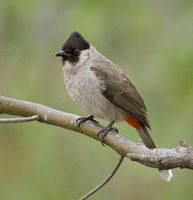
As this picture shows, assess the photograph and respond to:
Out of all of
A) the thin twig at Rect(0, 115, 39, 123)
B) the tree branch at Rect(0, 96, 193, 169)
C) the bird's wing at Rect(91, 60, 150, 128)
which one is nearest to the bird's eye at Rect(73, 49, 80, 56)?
the bird's wing at Rect(91, 60, 150, 128)

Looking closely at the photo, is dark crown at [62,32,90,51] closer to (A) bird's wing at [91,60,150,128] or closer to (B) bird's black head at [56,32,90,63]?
(B) bird's black head at [56,32,90,63]

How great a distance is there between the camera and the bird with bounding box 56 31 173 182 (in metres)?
4.04

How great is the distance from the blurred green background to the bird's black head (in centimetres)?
5

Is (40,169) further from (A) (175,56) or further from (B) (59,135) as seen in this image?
(A) (175,56)

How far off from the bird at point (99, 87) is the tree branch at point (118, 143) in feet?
0.98

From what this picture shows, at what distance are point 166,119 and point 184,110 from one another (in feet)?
0.40

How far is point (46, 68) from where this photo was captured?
456 cm

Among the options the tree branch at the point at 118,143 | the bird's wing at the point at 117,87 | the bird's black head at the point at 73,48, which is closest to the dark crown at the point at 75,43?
the bird's black head at the point at 73,48

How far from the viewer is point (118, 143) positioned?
3.21 m

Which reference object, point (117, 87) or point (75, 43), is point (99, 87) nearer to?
point (117, 87)

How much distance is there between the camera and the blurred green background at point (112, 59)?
3.87m

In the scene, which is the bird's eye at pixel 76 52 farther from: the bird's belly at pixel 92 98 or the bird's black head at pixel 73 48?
the bird's belly at pixel 92 98

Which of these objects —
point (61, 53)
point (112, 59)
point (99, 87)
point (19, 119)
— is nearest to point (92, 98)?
point (99, 87)

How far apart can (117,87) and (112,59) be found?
0.41 metres
